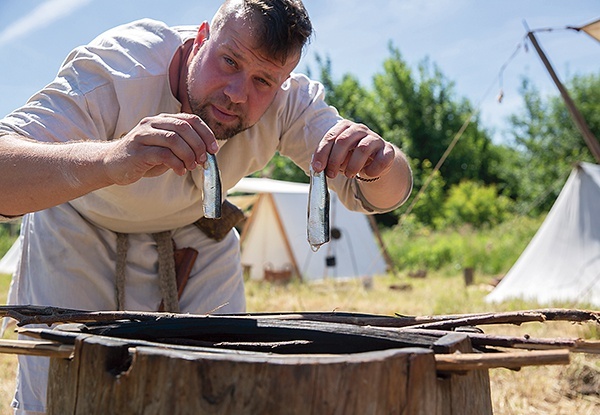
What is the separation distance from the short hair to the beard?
214 mm

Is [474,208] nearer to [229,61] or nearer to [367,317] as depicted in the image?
[229,61]

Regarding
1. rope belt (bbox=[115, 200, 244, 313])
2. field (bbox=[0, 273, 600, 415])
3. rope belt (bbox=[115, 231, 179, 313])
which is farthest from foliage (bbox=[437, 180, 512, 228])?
rope belt (bbox=[115, 231, 179, 313])

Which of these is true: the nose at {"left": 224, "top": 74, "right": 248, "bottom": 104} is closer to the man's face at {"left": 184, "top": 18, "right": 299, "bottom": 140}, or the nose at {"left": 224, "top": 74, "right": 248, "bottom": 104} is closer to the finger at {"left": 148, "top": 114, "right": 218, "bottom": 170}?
the man's face at {"left": 184, "top": 18, "right": 299, "bottom": 140}

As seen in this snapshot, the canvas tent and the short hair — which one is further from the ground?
the canvas tent

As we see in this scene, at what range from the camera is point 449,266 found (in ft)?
44.1

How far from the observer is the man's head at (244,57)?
1.88m

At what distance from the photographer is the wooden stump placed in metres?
1.04

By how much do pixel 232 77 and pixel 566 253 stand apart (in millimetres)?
5814

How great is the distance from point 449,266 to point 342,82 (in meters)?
20.8

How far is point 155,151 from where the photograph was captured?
4.79 ft

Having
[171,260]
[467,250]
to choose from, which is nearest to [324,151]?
[171,260]

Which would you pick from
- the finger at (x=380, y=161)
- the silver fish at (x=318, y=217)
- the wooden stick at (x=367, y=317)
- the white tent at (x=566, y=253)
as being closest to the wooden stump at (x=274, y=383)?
the wooden stick at (x=367, y=317)

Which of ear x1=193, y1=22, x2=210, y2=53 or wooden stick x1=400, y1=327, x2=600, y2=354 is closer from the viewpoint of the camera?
wooden stick x1=400, y1=327, x2=600, y2=354

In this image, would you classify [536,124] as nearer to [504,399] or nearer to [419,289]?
[419,289]
